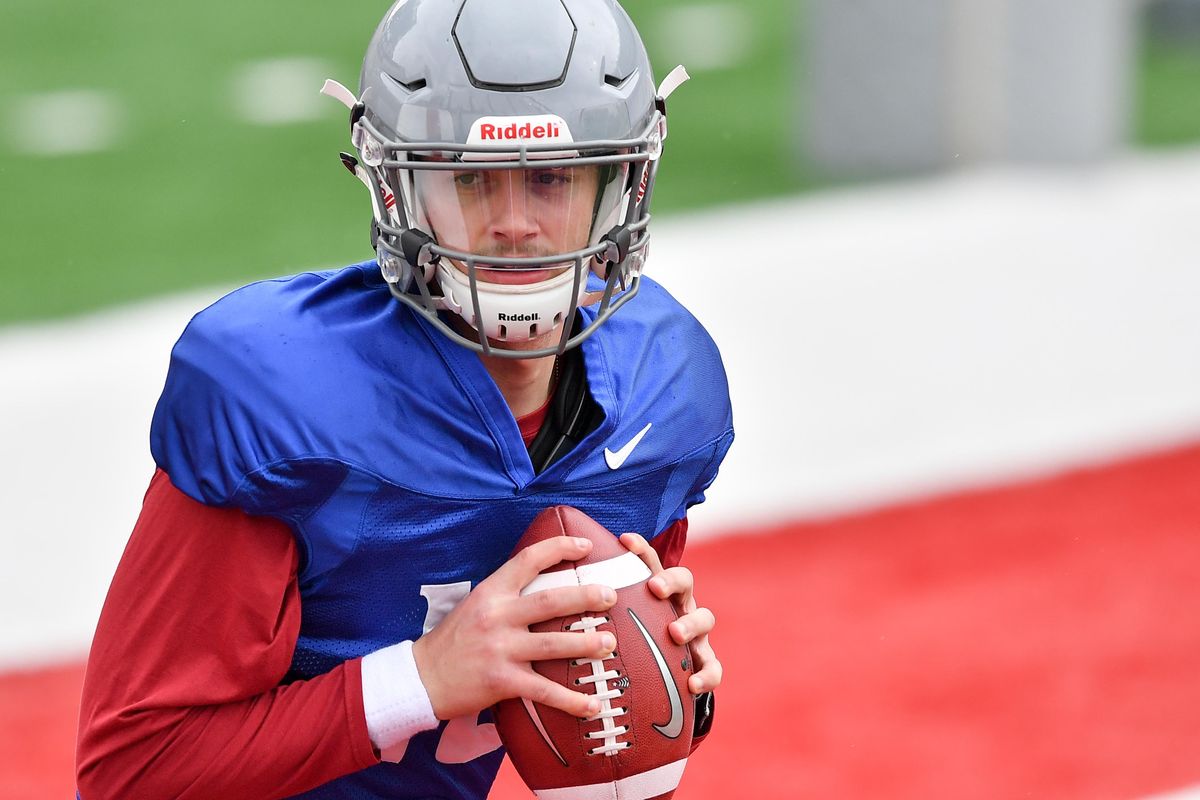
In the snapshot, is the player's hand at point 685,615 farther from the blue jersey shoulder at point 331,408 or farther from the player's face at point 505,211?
the player's face at point 505,211

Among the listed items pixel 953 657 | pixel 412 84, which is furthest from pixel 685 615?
pixel 953 657

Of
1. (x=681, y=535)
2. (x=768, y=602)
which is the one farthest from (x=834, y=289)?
(x=681, y=535)

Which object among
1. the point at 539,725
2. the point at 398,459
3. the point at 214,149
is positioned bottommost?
the point at 214,149

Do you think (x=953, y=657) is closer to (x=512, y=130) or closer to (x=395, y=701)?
(x=395, y=701)

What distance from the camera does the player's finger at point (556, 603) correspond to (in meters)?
1.94

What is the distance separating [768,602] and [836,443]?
3.11 ft

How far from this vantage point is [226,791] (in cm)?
197

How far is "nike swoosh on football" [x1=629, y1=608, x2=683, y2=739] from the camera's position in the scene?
2055mm

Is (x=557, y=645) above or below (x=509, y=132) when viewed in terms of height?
below

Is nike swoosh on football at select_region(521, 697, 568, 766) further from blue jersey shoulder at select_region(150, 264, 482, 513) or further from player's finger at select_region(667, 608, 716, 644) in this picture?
blue jersey shoulder at select_region(150, 264, 482, 513)

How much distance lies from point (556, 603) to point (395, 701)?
228 mm

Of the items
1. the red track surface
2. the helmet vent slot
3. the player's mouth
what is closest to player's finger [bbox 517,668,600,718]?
the player's mouth

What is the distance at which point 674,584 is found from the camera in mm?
2088

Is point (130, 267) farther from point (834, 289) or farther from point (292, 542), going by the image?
point (292, 542)
